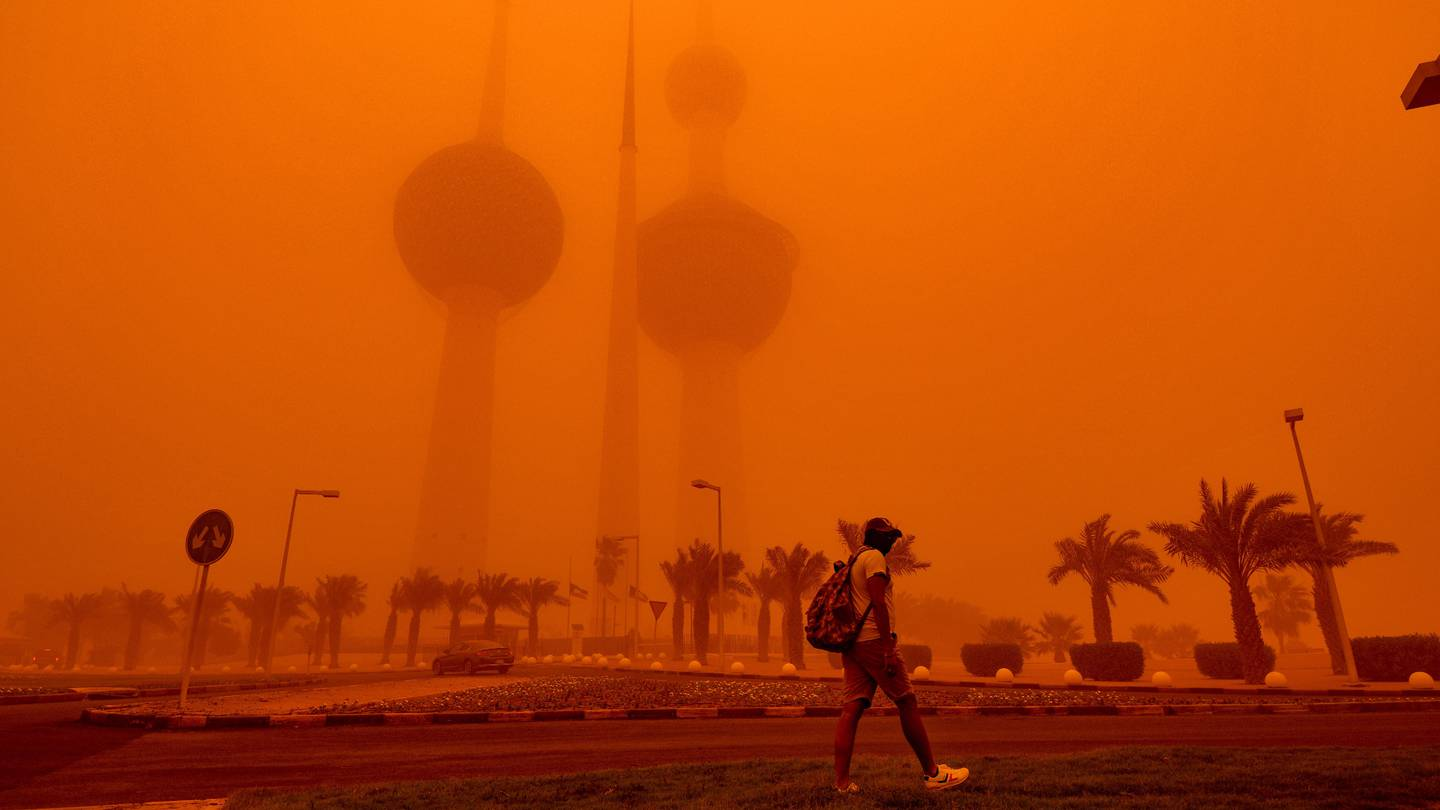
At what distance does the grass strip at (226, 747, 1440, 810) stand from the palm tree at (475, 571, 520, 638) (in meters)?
71.0

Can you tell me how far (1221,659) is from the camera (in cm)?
3397

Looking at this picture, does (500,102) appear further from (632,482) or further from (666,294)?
(632,482)

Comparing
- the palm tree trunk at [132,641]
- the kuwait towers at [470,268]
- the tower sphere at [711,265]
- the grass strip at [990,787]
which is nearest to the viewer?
the grass strip at [990,787]

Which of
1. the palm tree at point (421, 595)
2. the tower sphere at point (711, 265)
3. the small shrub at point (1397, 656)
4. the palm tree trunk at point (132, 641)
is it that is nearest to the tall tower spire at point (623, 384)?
the tower sphere at point (711, 265)

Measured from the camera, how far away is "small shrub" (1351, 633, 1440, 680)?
27438 millimetres

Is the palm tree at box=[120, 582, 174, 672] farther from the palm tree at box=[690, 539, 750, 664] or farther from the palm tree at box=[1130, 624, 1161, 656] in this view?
the palm tree at box=[1130, 624, 1161, 656]

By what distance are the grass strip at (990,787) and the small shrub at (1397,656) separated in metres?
25.5

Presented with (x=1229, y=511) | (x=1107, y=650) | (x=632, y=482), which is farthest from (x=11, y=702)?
(x=632, y=482)

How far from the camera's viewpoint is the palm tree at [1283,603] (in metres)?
83.2

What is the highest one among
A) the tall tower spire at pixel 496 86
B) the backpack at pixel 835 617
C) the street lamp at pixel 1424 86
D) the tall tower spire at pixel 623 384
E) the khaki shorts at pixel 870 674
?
the tall tower spire at pixel 496 86

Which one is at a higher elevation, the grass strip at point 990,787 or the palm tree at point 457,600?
the palm tree at point 457,600

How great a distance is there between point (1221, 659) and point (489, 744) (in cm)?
3309

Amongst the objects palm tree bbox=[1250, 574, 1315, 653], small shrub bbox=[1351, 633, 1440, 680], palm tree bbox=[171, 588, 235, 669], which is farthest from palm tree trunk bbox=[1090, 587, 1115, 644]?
palm tree bbox=[171, 588, 235, 669]

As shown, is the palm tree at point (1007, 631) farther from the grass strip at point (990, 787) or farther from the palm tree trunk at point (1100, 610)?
the grass strip at point (990, 787)
